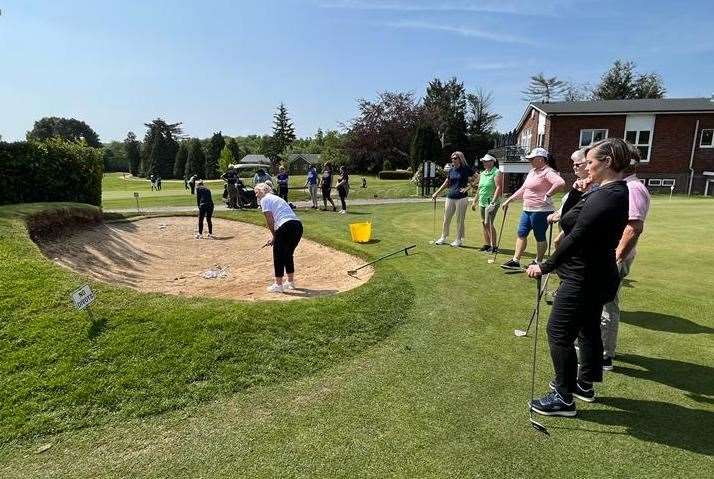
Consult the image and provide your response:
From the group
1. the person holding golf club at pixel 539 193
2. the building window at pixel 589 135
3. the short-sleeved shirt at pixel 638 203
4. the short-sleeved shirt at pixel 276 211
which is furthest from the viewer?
the building window at pixel 589 135

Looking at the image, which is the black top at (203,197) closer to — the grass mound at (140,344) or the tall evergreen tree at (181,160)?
the grass mound at (140,344)

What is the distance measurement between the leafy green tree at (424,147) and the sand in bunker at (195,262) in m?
30.5

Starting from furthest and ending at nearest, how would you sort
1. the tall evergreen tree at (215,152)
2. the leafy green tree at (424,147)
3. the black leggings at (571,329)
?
the tall evergreen tree at (215,152), the leafy green tree at (424,147), the black leggings at (571,329)

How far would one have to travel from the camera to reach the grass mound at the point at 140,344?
12.8 ft

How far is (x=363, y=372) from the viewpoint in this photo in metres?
4.50

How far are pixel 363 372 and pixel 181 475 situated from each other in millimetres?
1950

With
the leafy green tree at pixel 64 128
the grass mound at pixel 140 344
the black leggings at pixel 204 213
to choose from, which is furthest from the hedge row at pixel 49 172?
the leafy green tree at pixel 64 128

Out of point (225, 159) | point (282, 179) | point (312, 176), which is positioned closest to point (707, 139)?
point (312, 176)

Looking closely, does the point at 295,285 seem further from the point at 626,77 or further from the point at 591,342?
the point at 626,77

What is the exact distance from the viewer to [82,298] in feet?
15.4

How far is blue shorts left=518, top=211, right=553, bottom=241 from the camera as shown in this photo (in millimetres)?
7180

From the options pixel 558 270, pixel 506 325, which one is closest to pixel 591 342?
pixel 558 270

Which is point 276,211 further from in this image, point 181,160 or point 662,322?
point 181,160

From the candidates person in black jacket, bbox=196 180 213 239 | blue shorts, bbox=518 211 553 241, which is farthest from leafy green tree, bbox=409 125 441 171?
blue shorts, bbox=518 211 553 241
